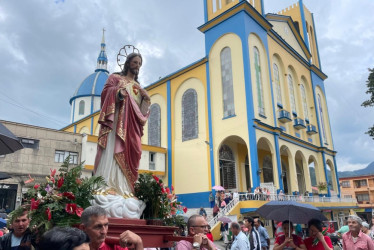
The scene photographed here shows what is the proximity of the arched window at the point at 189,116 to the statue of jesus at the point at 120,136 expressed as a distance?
1604 cm

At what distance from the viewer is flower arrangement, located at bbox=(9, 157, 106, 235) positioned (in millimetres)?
2936

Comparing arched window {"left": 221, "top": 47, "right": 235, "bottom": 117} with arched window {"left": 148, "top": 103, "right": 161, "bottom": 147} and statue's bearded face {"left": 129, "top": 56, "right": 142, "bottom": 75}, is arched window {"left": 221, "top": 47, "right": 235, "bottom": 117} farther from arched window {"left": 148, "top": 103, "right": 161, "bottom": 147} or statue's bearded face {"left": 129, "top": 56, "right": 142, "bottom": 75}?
statue's bearded face {"left": 129, "top": 56, "right": 142, "bottom": 75}

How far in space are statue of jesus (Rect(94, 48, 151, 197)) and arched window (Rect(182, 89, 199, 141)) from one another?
632 inches

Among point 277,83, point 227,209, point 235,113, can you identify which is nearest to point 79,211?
point 227,209

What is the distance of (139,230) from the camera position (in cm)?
330

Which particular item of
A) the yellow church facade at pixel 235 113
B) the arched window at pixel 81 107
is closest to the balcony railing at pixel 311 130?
the yellow church facade at pixel 235 113

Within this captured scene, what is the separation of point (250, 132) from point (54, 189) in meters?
15.2

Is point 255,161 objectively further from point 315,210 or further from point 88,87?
point 88,87

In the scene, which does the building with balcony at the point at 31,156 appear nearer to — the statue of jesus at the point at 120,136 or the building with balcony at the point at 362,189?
the statue of jesus at the point at 120,136

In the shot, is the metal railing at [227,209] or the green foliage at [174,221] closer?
the green foliage at [174,221]

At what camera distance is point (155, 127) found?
2406 centimetres

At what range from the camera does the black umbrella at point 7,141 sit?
3.58 metres

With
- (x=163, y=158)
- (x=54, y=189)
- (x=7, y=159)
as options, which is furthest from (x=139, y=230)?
(x=163, y=158)

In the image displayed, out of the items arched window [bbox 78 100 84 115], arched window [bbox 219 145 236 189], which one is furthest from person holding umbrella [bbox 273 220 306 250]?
arched window [bbox 78 100 84 115]
